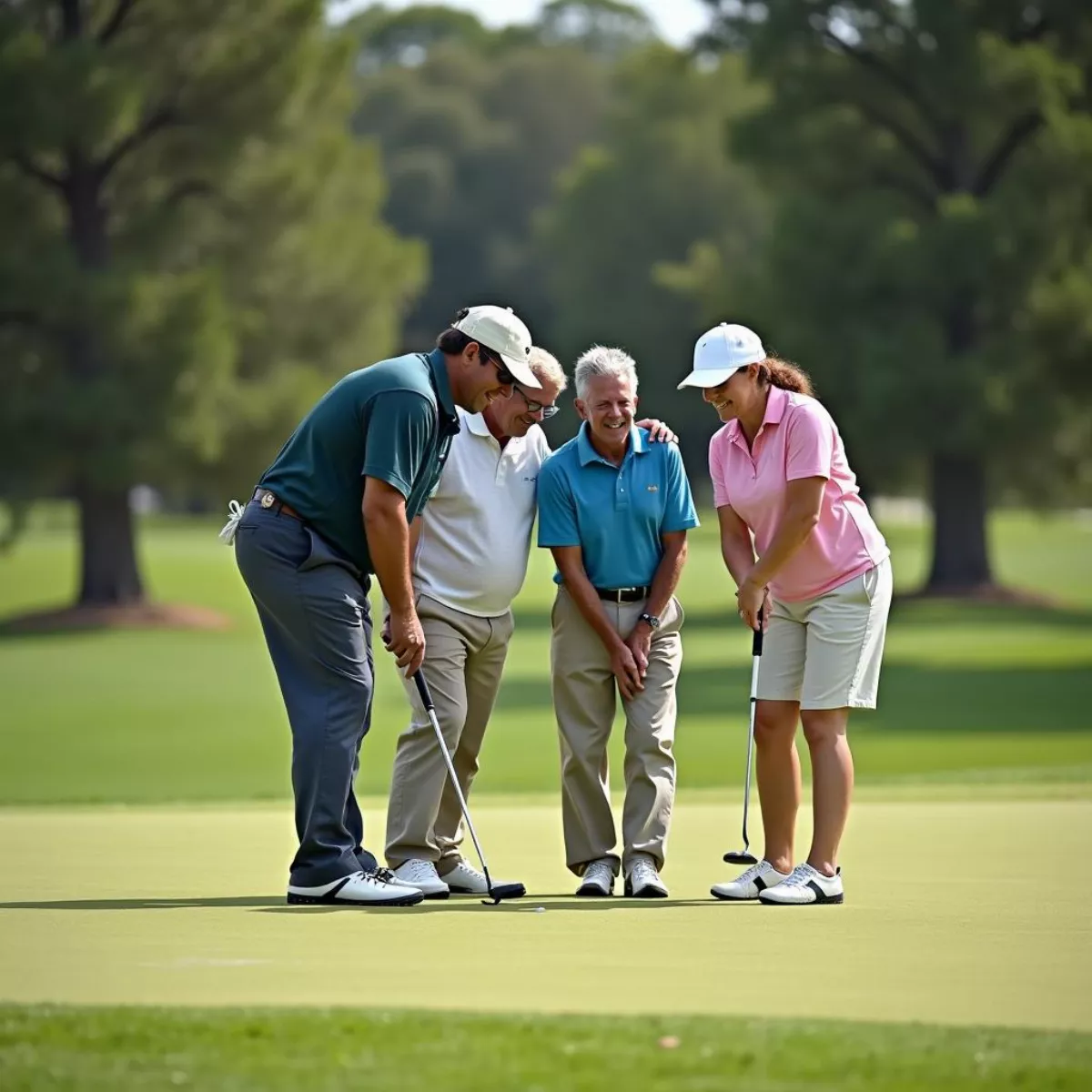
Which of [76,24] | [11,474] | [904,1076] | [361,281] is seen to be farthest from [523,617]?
[904,1076]

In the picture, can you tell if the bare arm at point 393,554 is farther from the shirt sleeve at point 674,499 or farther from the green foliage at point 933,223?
the green foliage at point 933,223

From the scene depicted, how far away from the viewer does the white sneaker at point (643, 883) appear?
6918 mm

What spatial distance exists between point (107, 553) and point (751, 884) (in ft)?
84.7

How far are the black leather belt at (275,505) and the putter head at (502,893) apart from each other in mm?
1269

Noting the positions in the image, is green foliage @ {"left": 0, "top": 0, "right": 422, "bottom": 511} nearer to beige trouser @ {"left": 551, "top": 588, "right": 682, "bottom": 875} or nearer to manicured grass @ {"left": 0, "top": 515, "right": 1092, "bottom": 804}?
manicured grass @ {"left": 0, "top": 515, "right": 1092, "bottom": 804}

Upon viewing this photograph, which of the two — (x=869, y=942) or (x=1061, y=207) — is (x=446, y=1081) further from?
(x=1061, y=207)

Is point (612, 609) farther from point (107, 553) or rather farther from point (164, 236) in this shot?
point (107, 553)

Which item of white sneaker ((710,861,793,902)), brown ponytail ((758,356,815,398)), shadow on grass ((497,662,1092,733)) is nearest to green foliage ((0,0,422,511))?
shadow on grass ((497,662,1092,733))

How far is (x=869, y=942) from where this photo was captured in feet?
19.1

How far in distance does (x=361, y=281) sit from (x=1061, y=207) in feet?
34.3

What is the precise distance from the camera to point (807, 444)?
6.93 m

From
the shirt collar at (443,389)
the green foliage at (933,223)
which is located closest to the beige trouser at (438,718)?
the shirt collar at (443,389)

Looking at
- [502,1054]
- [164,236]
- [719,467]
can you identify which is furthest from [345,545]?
[164,236]

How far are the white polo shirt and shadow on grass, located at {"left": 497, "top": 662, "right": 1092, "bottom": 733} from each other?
35.7ft
